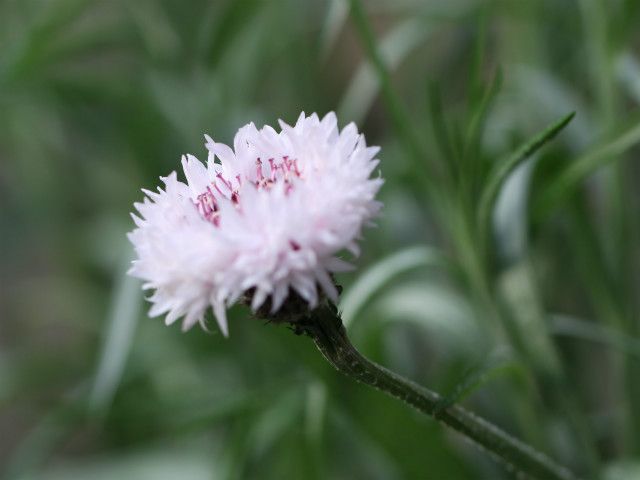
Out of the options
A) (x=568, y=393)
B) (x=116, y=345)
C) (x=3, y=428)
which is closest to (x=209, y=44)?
(x=116, y=345)

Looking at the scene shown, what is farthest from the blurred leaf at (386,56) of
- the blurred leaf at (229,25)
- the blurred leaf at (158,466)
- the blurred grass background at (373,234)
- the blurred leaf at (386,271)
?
the blurred leaf at (158,466)

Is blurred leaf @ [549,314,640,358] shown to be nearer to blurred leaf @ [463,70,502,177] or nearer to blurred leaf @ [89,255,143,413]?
blurred leaf @ [463,70,502,177]

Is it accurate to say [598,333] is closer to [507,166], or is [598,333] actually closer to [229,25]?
[507,166]

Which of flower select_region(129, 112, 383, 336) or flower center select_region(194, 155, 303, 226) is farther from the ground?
flower center select_region(194, 155, 303, 226)

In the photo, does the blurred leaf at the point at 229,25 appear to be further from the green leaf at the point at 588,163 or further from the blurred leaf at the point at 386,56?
the green leaf at the point at 588,163

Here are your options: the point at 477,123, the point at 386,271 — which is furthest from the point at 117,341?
the point at 477,123

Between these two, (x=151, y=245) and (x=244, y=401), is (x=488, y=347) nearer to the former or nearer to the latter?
(x=244, y=401)

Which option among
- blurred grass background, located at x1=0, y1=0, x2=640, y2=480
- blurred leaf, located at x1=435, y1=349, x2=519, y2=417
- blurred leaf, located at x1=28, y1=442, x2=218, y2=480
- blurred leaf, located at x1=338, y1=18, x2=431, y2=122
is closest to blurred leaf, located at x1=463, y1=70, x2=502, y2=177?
blurred grass background, located at x1=0, y1=0, x2=640, y2=480
